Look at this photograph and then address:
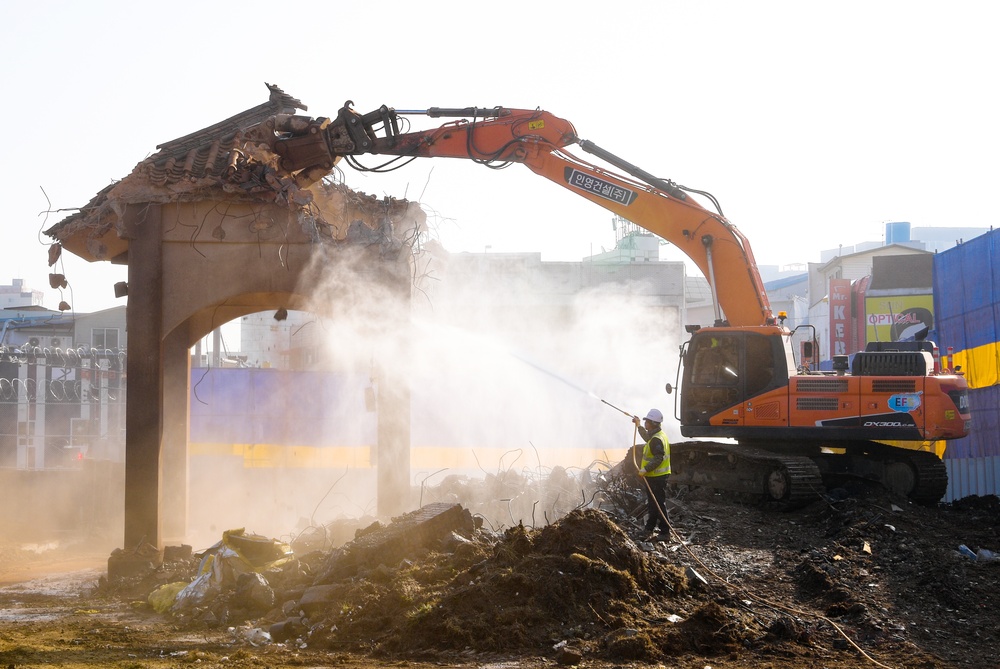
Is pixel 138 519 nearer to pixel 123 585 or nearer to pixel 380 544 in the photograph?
pixel 123 585

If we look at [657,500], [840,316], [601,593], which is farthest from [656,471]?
[840,316]

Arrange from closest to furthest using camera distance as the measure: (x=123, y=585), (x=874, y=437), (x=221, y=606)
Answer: (x=221, y=606) → (x=123, y=585) → (x=874, y=437)

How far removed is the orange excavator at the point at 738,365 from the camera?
13.8 metres

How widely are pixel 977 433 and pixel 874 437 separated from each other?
6671mm

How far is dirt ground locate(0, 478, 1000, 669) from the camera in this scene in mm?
8062

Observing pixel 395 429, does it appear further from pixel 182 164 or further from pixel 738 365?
pixel 738 365

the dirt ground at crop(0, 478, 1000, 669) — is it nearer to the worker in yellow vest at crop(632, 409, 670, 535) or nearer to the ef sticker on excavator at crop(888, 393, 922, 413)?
the worker in yellow vest at crop(632, 409, 670, 535)

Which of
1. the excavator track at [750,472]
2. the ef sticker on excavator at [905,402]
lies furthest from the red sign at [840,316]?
the ef sticker on excavator at [905,402]

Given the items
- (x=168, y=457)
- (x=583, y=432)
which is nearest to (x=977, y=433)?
(x=583, y=432)

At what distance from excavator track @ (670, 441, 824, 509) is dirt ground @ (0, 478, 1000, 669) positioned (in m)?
1.66

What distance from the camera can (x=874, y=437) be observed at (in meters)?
13.9

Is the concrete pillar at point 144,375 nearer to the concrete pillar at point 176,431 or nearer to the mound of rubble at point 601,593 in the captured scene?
the mound of rubble at point 601,593

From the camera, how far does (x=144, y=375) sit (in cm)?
1270

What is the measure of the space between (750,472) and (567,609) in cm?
658
